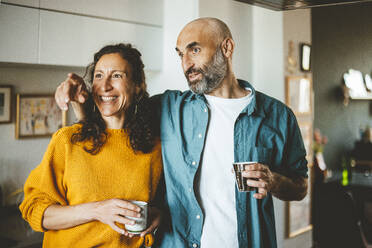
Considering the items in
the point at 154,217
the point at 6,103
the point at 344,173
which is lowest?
the point at 344,173

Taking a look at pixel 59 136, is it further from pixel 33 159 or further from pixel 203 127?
pixel 33 159

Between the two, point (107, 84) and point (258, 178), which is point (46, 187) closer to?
point (107, 84)

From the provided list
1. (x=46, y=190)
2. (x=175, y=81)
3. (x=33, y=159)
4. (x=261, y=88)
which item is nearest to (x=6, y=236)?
(x=33, y=159)

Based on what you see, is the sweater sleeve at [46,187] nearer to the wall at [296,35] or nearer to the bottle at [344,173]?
the wall at [296,35]

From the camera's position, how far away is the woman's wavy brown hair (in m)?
1.36

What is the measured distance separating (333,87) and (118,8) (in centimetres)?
301

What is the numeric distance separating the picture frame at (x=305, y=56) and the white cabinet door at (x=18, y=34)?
234 centimetres

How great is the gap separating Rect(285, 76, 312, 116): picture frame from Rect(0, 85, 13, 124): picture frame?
2.23 metres

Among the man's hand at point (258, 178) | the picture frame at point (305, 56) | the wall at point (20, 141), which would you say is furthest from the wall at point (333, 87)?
the man's hand at point (258, 178)

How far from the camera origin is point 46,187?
127 cm

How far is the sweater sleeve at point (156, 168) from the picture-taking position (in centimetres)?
147

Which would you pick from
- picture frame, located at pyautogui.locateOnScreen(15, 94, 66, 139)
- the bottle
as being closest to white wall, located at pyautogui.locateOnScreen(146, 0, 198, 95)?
picture frame, located at pyautogui.locateOnScreen(15, 94, 66, 139)

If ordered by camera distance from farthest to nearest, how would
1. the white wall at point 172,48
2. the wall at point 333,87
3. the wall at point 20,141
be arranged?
1. the wall at point 333,87
2. the white wall at point 172,48
3. the wall at point 20,141

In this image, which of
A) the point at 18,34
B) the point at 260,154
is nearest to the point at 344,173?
the point at 260,154
